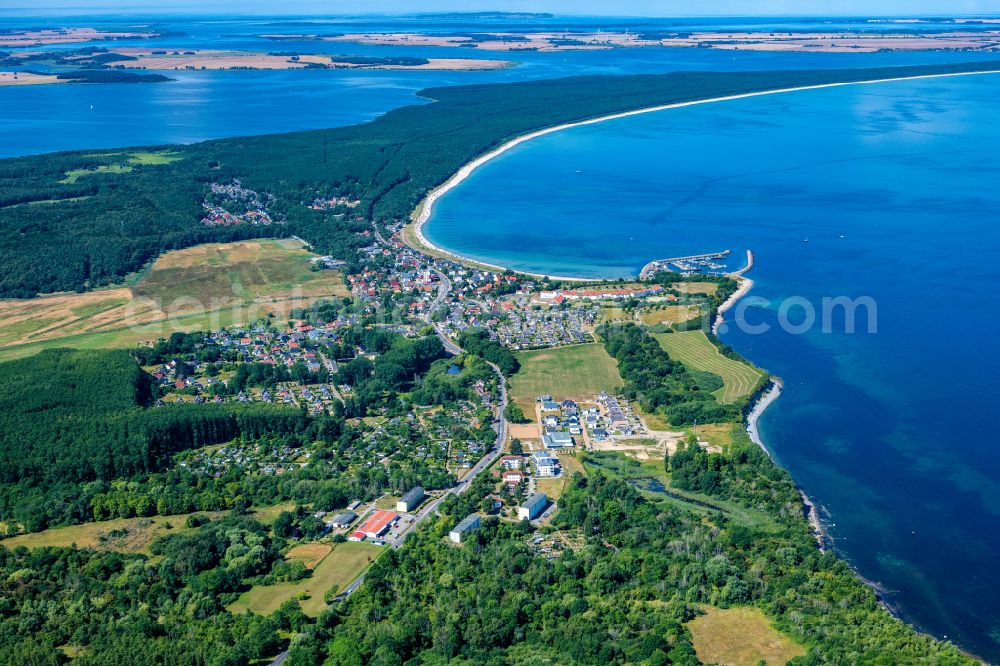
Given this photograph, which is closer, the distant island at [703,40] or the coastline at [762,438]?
the coastline at [762,438]

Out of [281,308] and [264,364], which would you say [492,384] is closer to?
[264,364]

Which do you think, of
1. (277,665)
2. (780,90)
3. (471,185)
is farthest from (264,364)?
(780,90)

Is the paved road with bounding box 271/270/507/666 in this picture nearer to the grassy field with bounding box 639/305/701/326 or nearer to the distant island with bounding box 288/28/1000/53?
the grassy field with bounding box 639/305/701/326

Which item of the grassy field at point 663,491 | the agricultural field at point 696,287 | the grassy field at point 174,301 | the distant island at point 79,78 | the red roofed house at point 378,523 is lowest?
the grassy field at point 174,301

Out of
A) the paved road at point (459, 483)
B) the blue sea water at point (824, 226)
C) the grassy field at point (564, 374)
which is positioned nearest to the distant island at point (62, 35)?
the blue sea water at point (824, 226)

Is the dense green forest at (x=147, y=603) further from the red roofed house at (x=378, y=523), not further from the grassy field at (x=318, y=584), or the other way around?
the red roofed house at (x=378, y=523)

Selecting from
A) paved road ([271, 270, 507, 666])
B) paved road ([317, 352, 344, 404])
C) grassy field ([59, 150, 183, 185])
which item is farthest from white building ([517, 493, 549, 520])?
grassy field ([59, 150, 183, 185])
